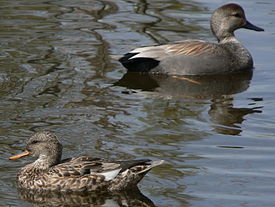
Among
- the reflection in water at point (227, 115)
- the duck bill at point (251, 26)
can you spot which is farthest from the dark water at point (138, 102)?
the duck bill at point (251, 26)

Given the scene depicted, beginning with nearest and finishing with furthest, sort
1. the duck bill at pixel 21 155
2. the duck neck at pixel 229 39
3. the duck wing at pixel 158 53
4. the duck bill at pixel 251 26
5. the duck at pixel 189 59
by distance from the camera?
the duck bill at pixel 21 155 → the duck wing at pixel 158 53 → the duck at pixel 189 59 → the duck neck at pixel 229 39 → the duck bill at pixel 251 26

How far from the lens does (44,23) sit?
14336 mm

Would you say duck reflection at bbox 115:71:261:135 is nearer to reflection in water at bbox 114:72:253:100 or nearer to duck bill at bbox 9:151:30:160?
reflection in water at bbox 114:72:253:100

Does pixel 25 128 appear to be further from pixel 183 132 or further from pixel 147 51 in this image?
pixel 147 51

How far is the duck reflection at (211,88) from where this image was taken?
34.1 ft

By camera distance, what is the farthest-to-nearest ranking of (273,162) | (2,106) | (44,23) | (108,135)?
(44,23), (2,106), (108,135), (273,162)

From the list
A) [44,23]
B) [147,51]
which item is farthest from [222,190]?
[44,23]

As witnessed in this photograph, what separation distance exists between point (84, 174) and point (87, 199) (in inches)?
10.7

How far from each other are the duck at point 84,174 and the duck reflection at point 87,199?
0.06 meters

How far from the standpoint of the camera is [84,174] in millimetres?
8273

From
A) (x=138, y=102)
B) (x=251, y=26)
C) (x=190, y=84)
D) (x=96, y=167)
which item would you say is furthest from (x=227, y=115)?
(x=251, y=26)

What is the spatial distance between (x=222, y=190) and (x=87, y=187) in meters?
1.18

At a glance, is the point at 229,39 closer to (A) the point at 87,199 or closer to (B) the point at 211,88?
(B) the point at 211,88

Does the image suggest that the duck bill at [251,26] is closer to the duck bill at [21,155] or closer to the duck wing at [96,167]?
the duck wing at [96,167]
